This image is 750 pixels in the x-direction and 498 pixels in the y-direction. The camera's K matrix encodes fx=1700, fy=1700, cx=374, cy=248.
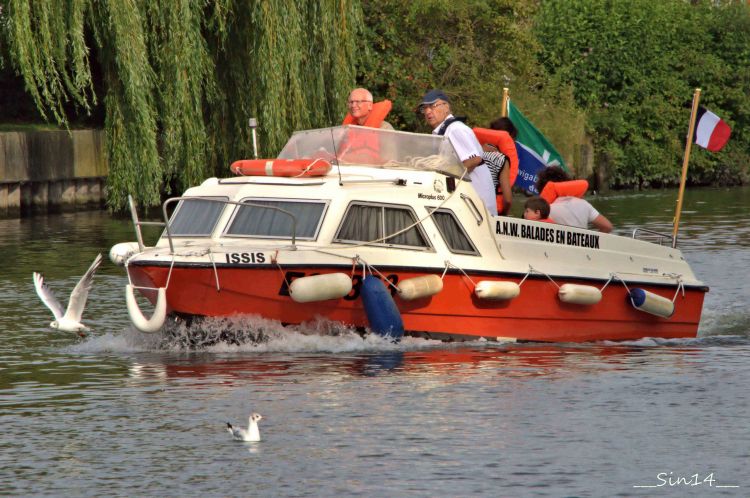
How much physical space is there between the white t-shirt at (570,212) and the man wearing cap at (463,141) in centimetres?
97

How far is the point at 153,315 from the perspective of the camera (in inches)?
611

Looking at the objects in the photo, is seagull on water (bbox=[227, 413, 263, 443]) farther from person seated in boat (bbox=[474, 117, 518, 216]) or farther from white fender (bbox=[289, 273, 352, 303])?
person seated in boat (bbox=[474, 117, 518, 216])

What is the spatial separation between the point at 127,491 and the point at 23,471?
972 millimetres

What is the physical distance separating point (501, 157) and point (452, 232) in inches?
72.4

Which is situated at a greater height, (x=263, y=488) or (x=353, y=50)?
(x=353, y=50)

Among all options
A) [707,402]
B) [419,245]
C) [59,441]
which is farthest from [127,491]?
[419,245]

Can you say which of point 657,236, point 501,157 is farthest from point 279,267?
point 657,236

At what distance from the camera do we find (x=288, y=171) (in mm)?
16781

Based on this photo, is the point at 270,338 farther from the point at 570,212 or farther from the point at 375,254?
the point at 570,212

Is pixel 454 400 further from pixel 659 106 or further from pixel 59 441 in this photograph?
pixel 659 106

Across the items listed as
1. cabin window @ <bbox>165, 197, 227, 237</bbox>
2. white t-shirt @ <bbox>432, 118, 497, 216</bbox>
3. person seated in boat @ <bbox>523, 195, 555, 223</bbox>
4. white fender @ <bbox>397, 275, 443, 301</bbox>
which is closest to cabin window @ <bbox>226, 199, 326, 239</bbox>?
cabin window @ <bbox>165, 197, 227, 237</bbox>

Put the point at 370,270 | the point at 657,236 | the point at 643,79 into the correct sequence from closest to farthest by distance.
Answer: the point at 370,270
the point at 657,236
the point at 643,79

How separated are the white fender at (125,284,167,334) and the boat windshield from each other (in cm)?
282

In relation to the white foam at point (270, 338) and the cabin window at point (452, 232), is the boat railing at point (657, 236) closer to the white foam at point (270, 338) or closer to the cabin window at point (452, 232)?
the cabin window at point (452, 232)
